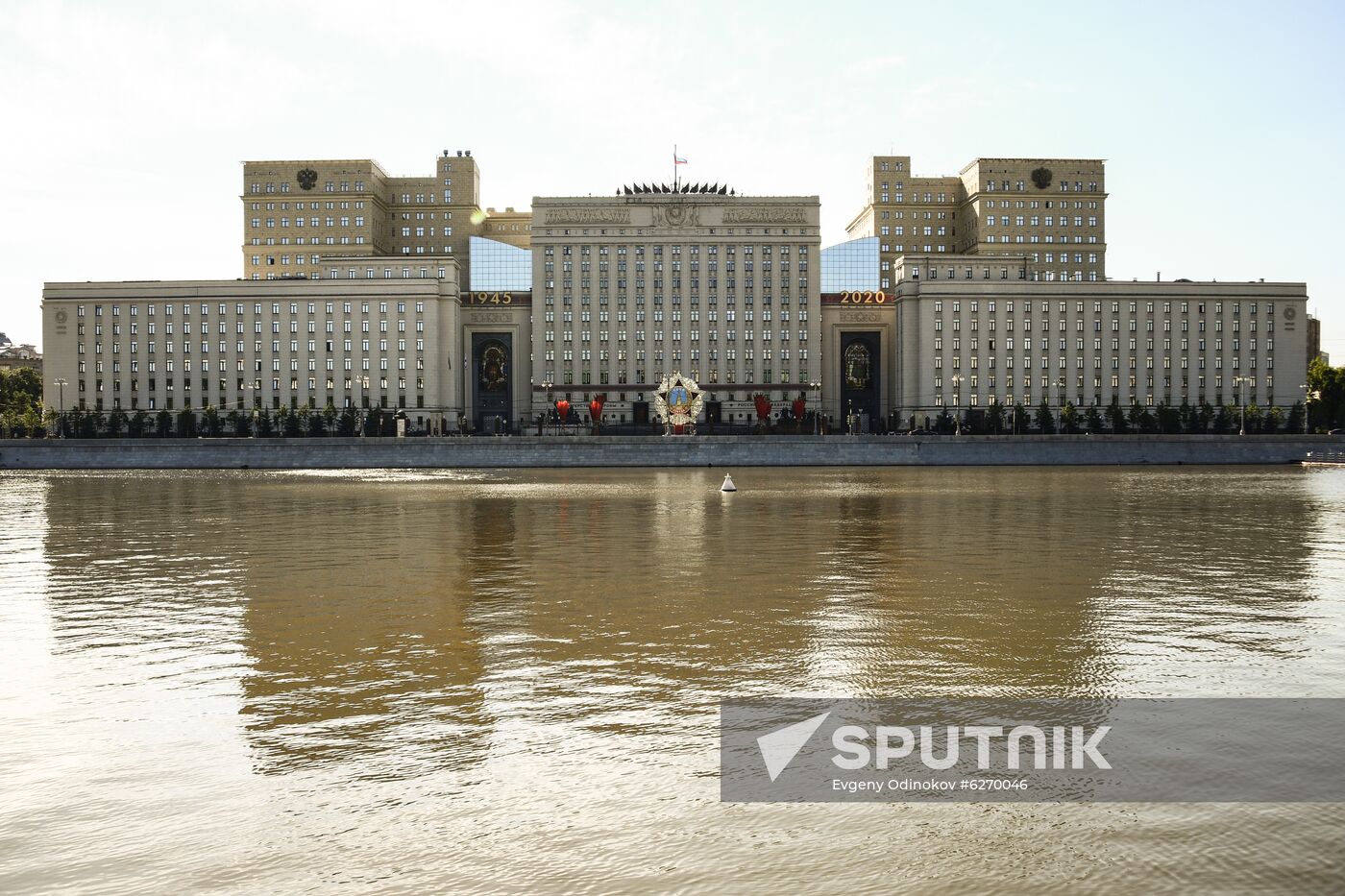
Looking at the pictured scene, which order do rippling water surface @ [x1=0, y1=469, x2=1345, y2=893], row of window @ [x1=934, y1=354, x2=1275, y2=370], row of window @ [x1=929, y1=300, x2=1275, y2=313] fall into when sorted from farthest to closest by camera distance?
row of window @ [x1=929, y1=300, x2=1275, y2=313]
row of window @ [x1=934, y1=354, x2=1275, y2=370]
rippling water surface @ [x1=0, y1=469, x2=1345, y2=893]

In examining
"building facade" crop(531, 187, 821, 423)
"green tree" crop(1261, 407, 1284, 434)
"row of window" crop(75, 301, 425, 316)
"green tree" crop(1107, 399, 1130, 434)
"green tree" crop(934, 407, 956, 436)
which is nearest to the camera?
"green tree" crop(1261, 407, 1284, 434)

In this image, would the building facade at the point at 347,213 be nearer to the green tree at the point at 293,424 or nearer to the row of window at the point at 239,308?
the row of window at the point at 239,308

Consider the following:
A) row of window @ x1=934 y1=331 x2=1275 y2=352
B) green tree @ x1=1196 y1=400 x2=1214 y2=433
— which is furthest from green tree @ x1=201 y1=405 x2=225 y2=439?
green tree @ x1=1196 y1=400 x2=1214 y2=433

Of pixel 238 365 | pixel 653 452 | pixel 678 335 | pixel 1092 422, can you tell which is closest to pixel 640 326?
pixel 678 335

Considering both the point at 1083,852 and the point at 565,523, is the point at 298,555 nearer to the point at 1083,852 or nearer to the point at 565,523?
the point at 565,523

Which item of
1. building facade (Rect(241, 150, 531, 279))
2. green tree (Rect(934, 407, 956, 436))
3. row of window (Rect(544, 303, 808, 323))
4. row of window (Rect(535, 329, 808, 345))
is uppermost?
building facade (Rect(241, 150, 531, 279))

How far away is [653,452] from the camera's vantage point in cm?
9094

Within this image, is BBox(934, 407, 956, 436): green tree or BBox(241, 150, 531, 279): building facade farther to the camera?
BBox(241, 150, 531, 279): building facade

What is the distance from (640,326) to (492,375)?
25067mm

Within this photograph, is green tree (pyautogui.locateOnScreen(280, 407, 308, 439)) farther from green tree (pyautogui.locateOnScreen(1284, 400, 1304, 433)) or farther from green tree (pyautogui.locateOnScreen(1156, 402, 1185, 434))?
green tree (pyautogui.locateOnScreen(1284, 400, 1304, 433))

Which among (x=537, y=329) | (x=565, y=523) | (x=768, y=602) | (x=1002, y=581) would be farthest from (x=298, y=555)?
(x=537, y=329)

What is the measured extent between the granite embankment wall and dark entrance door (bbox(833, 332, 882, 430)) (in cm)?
7310

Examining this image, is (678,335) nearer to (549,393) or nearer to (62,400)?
(549,393)

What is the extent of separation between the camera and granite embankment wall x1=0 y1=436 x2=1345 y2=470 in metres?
90.2
